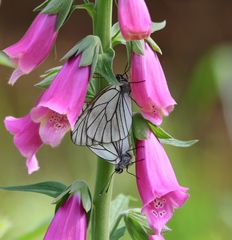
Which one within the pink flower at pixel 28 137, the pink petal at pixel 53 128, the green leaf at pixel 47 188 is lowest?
the green leaf at pixel 47 188

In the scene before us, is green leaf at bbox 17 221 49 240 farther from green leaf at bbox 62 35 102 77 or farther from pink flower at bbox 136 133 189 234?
green leaf at bbox 62 35 102 77

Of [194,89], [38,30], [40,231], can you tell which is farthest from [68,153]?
[38,30]

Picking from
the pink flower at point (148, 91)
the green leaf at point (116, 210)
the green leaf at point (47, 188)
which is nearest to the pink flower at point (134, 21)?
the pink flower at point (148, 91)

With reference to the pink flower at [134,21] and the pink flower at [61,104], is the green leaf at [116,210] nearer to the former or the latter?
the pink flower at [61,104]

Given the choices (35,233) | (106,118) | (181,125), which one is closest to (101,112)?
(106,118)

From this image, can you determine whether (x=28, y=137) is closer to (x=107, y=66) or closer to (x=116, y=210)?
(x=107, y=66)
